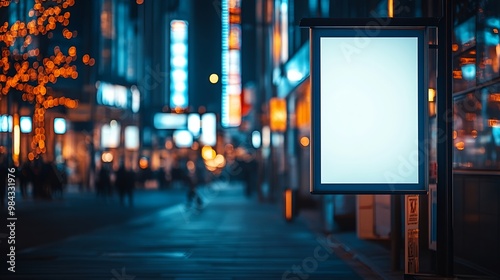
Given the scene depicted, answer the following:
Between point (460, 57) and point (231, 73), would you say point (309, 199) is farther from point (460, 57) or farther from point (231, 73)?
point (231, 73)

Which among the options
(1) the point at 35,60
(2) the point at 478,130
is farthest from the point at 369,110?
(1) the point at 35,60

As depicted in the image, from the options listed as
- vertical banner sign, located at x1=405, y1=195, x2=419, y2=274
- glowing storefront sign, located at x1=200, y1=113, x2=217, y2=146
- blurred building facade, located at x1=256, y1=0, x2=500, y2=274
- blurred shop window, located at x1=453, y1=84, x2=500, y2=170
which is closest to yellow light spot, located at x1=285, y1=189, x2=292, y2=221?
blurred building facade, located at x1=256, y1=0, x2=500, y2=274

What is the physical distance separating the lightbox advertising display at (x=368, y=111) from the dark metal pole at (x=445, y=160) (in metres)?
0.63

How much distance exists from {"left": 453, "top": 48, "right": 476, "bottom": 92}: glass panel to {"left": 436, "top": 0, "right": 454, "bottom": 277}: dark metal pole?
173 inches

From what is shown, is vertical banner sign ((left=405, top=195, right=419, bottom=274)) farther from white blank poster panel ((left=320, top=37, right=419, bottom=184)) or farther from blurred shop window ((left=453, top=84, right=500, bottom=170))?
blurred shop window ((left=453, top=84, right=500, bottom=170))

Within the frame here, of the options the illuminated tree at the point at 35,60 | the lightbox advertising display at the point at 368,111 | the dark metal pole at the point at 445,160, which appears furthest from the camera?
the illuminated tree at the point at 35,60

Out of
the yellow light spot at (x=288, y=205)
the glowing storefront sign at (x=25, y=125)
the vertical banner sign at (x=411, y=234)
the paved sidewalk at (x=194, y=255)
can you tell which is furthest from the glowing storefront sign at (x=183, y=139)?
the vertical banner sign at (x=411, y=234)

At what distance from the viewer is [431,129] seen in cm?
1992

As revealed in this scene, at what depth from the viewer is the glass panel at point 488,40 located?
1519cm

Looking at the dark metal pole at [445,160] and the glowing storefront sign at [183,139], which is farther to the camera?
the glowing storefront sign at [183,139]

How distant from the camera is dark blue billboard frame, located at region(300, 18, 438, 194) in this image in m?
12.7

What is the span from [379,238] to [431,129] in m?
3.73

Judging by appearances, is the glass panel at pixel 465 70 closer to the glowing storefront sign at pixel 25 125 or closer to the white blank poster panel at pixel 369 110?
the white blank poster panel at pixel 369 110

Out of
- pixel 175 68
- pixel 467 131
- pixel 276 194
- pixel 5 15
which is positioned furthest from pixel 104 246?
pixel 175 68
